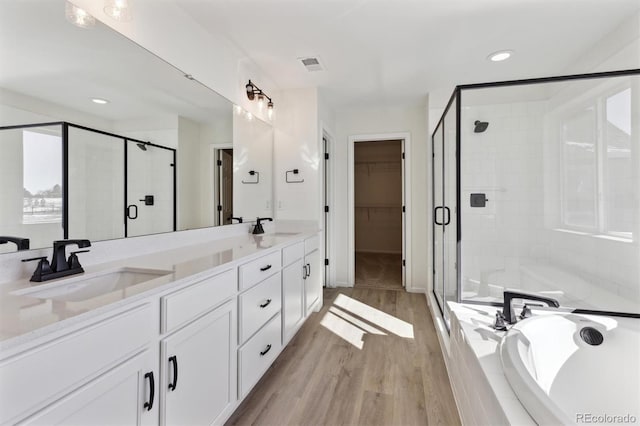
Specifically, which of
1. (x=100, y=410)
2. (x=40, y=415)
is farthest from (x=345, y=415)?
(x=40, y=415)

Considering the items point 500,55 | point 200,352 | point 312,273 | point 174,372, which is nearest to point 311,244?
point 312,273

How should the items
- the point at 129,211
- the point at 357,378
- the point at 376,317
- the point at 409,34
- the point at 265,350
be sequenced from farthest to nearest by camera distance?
the point at 376,317 < the point at 409,34 < the point at 357,378 < the point at 265,350 < the point at 129,211

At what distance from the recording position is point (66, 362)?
0.72 m

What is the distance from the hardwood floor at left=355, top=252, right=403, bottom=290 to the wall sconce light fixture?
2.50 metres

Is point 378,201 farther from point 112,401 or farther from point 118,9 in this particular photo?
point 112,401

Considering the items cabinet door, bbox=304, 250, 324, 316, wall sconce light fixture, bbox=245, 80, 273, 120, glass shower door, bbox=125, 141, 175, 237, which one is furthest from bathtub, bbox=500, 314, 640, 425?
wall sconce light fixture, bbox=245, 80, 273, 120

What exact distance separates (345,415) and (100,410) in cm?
119

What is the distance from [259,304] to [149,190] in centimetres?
92

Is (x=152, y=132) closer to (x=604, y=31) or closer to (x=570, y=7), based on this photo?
(x=570, y=7)

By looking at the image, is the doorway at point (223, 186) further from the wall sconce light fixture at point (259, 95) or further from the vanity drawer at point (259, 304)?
the vanity drawer at point (259, 304)

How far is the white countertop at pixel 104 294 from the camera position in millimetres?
661

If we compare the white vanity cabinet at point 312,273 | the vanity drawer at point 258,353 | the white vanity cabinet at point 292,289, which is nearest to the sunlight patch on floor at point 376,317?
the white vanity cabinet at point 312,273

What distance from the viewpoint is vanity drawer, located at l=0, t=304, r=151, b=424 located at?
609 mm

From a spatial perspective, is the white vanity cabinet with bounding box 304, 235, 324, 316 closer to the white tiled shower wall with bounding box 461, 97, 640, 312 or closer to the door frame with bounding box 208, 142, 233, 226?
the door frame with bounding box 208, 142, 233, 226
